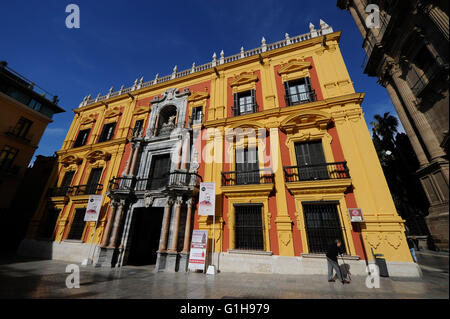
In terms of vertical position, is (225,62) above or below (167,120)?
above

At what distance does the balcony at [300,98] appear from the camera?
1131cm

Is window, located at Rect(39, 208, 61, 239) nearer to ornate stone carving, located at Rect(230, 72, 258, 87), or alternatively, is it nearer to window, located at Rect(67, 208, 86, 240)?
window, located at Rect(67, 208, 86, 240)

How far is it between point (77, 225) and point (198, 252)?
Answer: 10683 millimetres

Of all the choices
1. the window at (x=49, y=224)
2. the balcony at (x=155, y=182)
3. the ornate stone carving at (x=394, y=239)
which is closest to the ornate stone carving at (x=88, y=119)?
the window at (x=49, y=224)

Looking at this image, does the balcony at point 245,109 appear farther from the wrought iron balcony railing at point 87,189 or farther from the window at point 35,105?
the window at point 35,105

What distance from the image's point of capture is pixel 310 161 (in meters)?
10.0

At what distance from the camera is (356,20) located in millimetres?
14219

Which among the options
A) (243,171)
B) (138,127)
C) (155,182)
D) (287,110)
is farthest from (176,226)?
(138,127)

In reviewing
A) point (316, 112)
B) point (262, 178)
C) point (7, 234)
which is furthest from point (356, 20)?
point (7, 234)

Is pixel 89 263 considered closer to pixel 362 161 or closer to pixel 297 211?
pixel 297 211

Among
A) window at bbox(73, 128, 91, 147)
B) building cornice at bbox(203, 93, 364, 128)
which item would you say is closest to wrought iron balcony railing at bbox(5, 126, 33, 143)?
window at bbox(73, 128, 91, 147)

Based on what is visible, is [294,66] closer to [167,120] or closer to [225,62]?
[225,62]

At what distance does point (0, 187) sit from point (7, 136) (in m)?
4.64

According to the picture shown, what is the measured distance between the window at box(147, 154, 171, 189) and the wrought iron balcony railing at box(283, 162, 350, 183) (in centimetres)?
777
